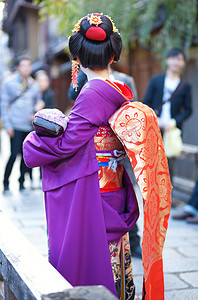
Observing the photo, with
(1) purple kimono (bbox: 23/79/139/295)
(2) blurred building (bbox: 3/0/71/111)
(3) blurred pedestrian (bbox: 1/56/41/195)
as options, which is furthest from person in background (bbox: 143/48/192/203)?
(2) blurred building (bbox: 3/0/71/111)

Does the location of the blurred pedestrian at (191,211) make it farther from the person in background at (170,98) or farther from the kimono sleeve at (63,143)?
the kimono sleeve at (63,143)

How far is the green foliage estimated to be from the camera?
22.6 ft

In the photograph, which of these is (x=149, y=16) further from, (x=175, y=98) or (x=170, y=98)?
(x=170, y=98)

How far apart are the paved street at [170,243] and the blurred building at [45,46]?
11853mm

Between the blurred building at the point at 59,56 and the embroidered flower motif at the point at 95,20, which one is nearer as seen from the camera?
the embroidered flower motif at the point at 95,20

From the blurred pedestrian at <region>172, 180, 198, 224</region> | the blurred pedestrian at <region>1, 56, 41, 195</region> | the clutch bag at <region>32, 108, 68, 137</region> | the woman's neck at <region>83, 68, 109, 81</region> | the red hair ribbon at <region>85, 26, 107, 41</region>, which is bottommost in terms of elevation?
the blurred pedestrian at <region>172, 180, 198, 224</region>

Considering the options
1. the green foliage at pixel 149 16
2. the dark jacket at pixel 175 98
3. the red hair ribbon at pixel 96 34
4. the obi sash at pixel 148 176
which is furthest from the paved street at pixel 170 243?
the green foliage at pixel 149 16

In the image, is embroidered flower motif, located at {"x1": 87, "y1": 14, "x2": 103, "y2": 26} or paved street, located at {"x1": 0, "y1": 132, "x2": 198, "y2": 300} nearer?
embroidered flower motif, located at {"x1": 87, "y1": 14, "x2": 103, "y2": 26}

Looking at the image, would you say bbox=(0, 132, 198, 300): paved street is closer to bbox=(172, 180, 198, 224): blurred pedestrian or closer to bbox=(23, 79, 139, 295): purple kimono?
bbox=(172, 180, 198, 224): blurred pedestrian

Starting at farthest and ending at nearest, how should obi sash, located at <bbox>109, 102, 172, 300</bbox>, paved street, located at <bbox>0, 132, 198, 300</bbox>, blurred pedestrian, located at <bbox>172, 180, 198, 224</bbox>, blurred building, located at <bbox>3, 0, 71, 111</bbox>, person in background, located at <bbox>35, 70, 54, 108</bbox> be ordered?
blurred building, located at <bbox>3, 0, 71, 111</bbox>, person in background, located at <bbox>35, 70, 54, 108</bbox>, blurred pedestrian, located at <bbox>172, 180, 198, 224</bbox>, paved street, located at <bbox>0, 132, 198, 300</bbox>, obi sash, located at <bbox>109, 102, 172, 300</bbox>

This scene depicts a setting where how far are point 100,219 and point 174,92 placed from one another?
3559 millimetres

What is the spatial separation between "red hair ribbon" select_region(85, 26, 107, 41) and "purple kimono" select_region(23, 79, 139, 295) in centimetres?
23

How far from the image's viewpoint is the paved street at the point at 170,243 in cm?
341

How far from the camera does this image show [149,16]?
7207 mm
